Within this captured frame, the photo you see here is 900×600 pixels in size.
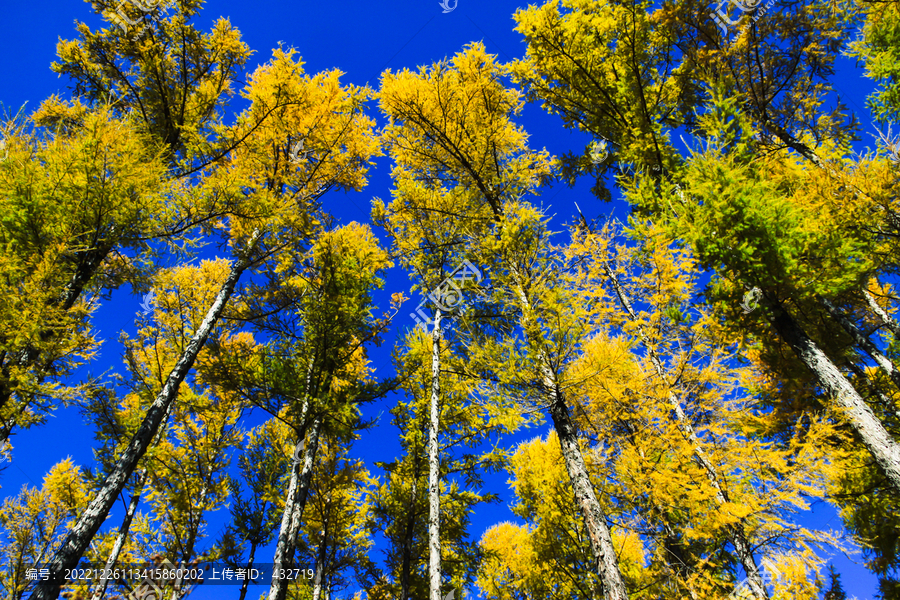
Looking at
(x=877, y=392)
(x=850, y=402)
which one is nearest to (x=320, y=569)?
(x=850, y=402)

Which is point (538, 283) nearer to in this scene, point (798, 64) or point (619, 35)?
point (619, 35)

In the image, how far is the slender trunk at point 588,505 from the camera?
4117 millimetres

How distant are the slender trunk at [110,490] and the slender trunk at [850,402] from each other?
10.1 m

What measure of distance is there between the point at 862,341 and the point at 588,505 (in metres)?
8.02

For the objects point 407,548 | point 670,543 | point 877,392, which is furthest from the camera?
point 407,548

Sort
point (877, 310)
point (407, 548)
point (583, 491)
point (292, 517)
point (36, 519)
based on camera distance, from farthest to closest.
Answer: point (36, 519) < point (407, 548) < point (877, 310) < point (292, 517) < point (583, 491)

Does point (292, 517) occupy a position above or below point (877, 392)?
below

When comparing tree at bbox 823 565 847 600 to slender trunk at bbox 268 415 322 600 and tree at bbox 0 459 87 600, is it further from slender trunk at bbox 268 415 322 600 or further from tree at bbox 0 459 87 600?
tree at bbox 0 459 87 600

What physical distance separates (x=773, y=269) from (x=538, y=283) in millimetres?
3744

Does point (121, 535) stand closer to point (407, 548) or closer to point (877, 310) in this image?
point (407, 548)

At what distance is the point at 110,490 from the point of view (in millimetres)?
5148

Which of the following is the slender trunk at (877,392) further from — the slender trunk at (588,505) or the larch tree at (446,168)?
the larch tree at (446,168)

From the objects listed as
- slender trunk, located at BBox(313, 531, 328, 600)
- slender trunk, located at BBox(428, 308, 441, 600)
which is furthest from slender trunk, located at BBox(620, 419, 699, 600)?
slender trunk, located at BBox(313, 531, 328, 600)

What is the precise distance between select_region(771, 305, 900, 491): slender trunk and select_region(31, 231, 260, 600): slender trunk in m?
10.1
